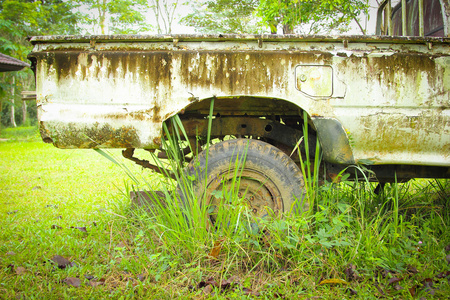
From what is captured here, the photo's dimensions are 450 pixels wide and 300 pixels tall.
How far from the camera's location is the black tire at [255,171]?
2.25 metres

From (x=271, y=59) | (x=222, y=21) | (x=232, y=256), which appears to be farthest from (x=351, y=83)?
(x=222, y=21)

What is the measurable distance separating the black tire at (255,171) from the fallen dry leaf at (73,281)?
35.6 inches

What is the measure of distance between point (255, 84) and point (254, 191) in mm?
778

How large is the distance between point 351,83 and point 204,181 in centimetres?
123

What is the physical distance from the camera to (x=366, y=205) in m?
2.57

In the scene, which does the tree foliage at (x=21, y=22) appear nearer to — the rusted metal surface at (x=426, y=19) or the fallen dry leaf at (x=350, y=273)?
the rusted metal surface at (x=426, y=19)

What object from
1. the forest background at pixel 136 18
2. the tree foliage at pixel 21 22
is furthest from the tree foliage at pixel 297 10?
the tree foliage at pixel 21 22

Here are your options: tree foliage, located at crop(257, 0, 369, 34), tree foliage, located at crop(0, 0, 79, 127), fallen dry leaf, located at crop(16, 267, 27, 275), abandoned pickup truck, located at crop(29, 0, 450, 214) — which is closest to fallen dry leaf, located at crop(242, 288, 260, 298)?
abandoned pickup truck, located at crop(29, 0, 450, 214)

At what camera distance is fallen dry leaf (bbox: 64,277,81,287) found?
188 cm

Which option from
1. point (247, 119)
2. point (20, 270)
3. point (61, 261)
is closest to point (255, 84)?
point (247, 119)

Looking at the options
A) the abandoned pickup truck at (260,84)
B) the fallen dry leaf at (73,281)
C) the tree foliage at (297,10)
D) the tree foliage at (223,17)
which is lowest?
the fallen dry leaf at (73,281)

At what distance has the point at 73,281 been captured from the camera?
190 centimetres

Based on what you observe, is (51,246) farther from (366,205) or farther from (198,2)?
(198,2)

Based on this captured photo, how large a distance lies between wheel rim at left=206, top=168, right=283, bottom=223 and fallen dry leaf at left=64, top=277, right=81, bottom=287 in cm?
92
